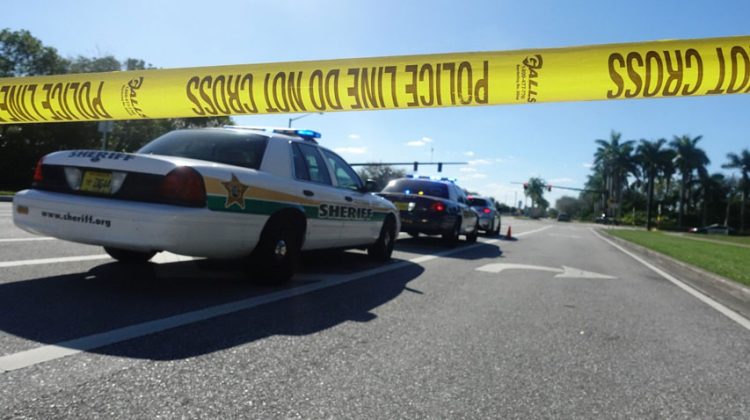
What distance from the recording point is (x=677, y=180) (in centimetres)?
8825

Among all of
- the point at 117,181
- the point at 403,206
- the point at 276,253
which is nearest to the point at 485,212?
the point at 403,206

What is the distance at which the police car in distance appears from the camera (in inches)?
167

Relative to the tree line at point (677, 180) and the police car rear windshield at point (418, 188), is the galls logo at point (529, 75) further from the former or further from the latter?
the tree line at point (677, 180)

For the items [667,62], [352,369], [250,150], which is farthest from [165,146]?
[667,62]

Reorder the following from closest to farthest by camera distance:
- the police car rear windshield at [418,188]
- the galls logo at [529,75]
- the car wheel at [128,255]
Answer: the car wheel at [128,255]
the galls logo at [529,75]
the police car rear windshield at [418,188]

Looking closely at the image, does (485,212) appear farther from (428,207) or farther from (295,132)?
(295,132)

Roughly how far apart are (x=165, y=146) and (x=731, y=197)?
98.4 meters

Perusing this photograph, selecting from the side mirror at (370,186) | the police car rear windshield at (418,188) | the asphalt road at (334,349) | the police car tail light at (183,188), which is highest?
the police car rear windshield at (418,188)

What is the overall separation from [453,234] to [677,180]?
90.0 metres

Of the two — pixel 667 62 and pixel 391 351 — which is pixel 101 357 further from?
pixel 667 62

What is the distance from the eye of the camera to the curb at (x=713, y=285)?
6699mm

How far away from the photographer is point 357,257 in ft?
27.9

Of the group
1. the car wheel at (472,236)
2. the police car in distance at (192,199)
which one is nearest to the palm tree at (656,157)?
the car wheel at (472,236)

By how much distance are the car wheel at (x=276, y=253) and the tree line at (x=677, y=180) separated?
64.7m
